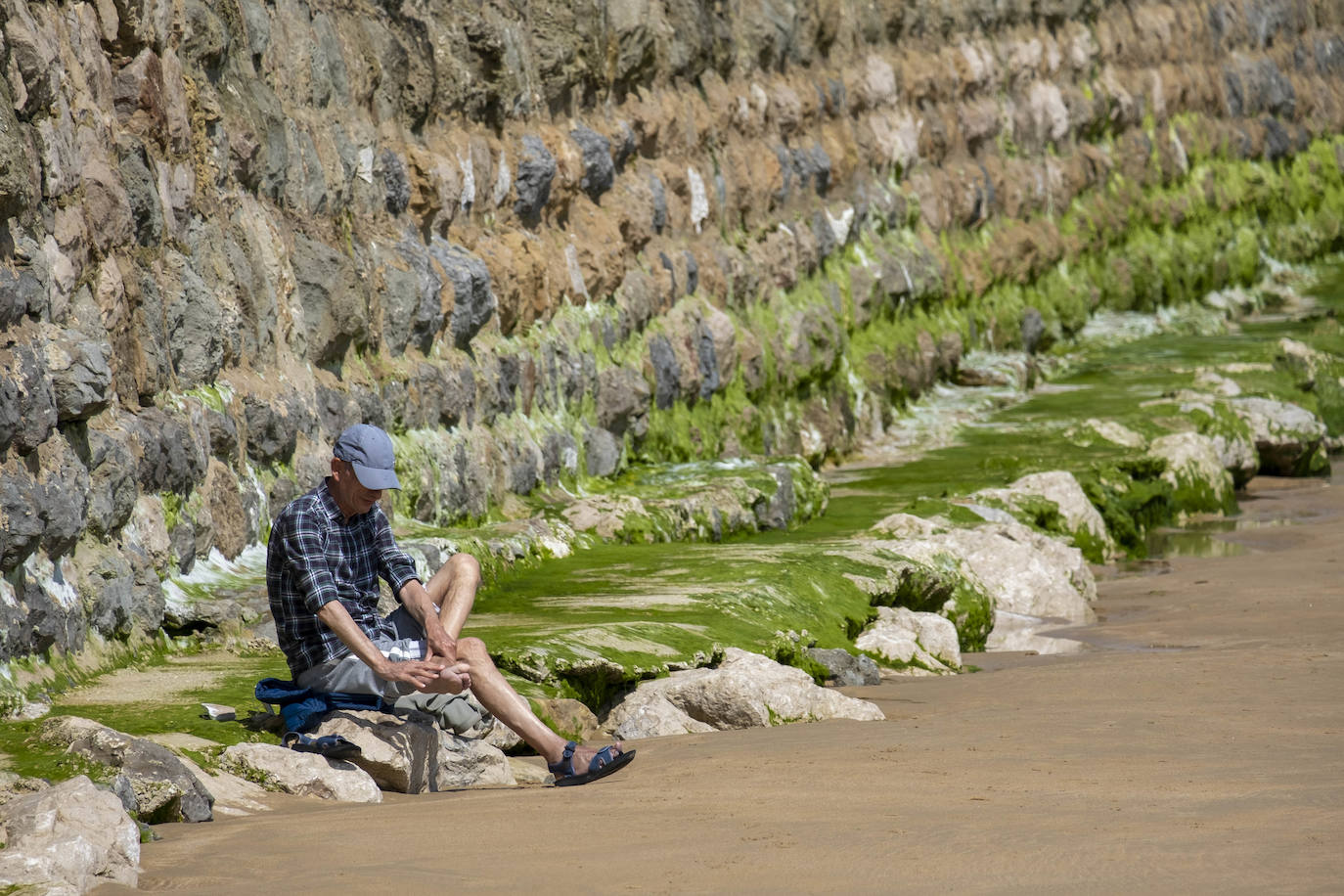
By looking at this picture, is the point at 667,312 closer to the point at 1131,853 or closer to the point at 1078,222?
the point at 1078,222

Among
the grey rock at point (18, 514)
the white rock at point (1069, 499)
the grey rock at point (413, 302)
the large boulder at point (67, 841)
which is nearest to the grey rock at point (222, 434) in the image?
the grey rock at point (18, 514)

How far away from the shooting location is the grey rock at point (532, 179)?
1012 cm

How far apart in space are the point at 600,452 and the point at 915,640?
3232 millimetres

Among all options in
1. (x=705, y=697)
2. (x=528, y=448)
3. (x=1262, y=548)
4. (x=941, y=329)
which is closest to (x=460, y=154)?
(x=528, y=448)

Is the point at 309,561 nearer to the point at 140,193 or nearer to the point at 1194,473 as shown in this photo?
the point at 140,193

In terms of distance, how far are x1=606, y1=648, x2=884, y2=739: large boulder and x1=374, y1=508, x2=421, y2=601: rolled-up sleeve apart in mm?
1040

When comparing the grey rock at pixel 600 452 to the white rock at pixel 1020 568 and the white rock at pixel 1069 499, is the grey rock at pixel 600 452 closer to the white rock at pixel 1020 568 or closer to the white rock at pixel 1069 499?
the white rock at pixel 1020 568

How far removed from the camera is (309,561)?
16.8 ft

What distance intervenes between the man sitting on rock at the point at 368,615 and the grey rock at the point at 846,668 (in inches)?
82.3

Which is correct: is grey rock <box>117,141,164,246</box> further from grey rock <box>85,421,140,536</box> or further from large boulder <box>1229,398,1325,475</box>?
large boulder <box>1229,398,1325,475</box>

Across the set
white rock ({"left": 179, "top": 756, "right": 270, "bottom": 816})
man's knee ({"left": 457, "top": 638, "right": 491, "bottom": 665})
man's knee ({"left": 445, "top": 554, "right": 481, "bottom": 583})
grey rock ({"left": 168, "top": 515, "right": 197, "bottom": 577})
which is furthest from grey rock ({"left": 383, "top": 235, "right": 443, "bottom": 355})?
white rock ({"left": 179, "top": 756, "right": 270, "bottom": 816})

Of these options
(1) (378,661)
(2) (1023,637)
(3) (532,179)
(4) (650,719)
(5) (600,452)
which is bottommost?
(2) (1023,637)

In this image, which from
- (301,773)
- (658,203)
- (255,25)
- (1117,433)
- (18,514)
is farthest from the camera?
(1117,433)

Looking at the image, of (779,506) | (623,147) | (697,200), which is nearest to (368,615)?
(779,506)
